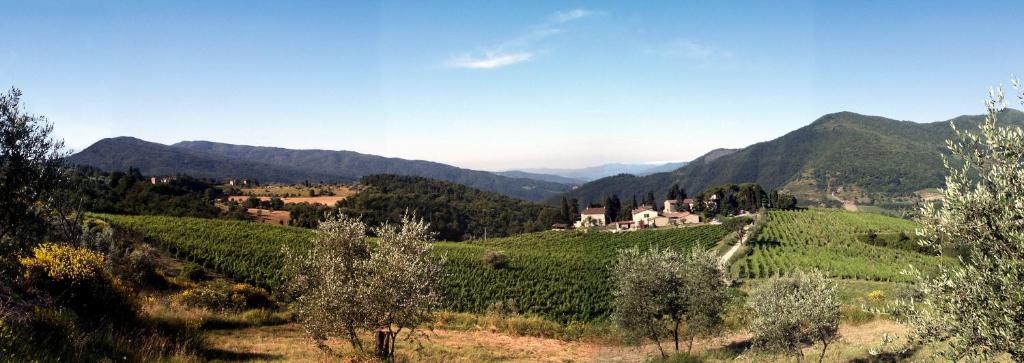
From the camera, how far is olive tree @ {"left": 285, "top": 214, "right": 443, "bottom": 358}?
1659 cm

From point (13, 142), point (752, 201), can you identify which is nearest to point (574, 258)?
point (13, 142)

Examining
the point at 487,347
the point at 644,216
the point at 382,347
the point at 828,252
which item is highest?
the point at 382,347

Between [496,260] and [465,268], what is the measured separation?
5155 millimetres

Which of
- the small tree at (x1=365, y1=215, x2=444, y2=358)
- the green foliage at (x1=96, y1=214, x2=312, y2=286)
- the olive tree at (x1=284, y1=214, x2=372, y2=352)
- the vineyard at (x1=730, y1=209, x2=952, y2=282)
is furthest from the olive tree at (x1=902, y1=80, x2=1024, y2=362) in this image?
the green foliage at (x1=96, y1=214, x2=312, y2=286)

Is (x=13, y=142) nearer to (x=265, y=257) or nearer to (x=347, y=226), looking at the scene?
(x=347, y=226)

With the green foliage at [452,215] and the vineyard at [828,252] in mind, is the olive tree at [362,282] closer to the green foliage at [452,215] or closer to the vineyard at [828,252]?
the vineyard at [828,252]

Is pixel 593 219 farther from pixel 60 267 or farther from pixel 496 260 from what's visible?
pixel 60 267

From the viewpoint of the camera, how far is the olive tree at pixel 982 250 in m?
8.40

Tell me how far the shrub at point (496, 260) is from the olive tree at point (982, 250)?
58326mm

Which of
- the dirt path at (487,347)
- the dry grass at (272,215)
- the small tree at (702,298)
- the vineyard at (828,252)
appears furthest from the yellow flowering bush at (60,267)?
the dry grass at (272,215)

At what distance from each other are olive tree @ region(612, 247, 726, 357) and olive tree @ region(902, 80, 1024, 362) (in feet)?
42.4

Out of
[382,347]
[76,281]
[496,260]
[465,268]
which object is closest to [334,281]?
[382,347]

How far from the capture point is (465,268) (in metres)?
64.8

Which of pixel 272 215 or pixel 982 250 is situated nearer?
pixel 982 250
